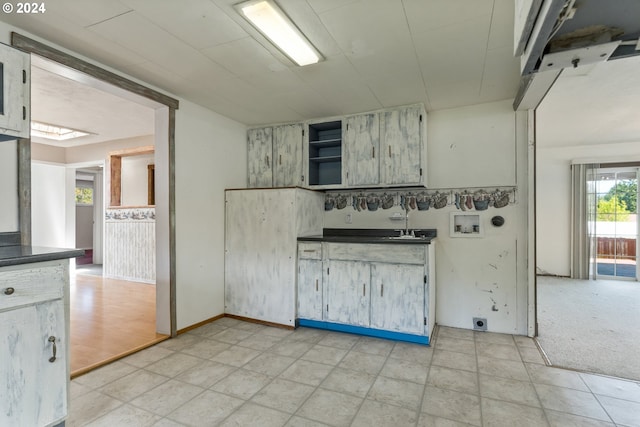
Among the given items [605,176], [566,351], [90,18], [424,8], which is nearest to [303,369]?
[566,351]

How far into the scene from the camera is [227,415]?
191 cm

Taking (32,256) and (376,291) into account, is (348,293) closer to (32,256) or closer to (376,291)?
(376,291)

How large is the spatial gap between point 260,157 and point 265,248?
131 cm

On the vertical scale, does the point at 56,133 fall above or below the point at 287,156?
above

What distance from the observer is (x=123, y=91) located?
2768 millimetres

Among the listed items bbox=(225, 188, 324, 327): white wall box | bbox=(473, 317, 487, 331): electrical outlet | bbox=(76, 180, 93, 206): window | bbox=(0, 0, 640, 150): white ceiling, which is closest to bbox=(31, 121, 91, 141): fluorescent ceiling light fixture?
bbox=(0, 0, 640, 150): white ceiling

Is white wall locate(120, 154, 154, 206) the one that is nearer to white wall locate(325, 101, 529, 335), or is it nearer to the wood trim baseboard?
the wood trim baseboard

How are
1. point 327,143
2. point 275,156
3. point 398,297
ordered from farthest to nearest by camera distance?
point 275,156
point 327,143
point 398,297

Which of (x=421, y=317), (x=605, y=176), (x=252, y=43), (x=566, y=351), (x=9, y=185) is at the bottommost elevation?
(x=566, y=351)

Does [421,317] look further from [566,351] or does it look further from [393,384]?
[566,351]

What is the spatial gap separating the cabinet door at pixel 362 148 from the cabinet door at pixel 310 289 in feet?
3.51

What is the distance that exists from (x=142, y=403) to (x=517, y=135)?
4.07m

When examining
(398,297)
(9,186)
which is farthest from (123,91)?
(398,297)

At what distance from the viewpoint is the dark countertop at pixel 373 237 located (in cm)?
303
